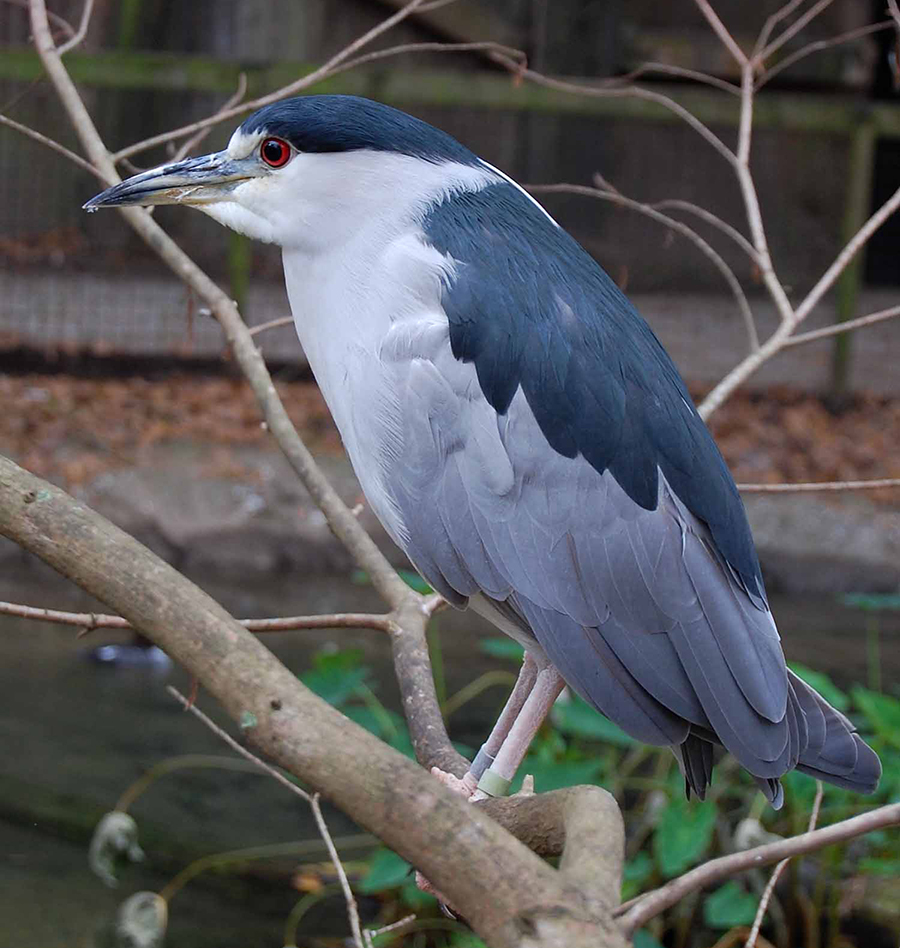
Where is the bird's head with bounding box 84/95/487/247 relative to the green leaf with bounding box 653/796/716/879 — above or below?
above

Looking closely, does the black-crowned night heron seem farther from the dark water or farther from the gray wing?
the dark water

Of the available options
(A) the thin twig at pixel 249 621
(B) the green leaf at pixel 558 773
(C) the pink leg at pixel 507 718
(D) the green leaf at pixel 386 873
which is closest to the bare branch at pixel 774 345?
(C) the pink leg at pixel 507 718

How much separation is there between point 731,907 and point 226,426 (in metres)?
3.57

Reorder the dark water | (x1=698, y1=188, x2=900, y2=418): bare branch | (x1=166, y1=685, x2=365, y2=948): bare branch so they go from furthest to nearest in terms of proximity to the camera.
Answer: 1. the dark water
2. (x1=698, y1=188, x2=900, y2=418): bare branch
3. (x1=166, y1=685, x2=365, y2=948): bare branch

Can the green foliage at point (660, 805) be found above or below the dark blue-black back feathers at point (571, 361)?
below

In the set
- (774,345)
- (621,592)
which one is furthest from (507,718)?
(774,345)

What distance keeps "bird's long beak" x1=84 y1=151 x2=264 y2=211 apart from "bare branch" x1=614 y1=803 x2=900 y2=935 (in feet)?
3.61

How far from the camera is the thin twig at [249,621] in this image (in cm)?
→ 158

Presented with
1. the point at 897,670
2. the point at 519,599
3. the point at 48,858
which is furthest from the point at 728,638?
the point at 897,670

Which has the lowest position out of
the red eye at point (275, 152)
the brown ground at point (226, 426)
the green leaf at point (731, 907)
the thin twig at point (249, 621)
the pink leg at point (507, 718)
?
the green leaf at point (731, 907)

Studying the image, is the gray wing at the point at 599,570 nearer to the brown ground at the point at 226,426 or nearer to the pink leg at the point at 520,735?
the pink leg at the point at 520,735

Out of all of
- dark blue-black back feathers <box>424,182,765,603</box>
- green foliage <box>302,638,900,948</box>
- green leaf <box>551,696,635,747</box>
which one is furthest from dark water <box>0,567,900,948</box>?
dark blue-black back feathers <box>424,182,765,603</box>

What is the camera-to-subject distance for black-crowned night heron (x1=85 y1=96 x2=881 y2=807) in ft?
5.60

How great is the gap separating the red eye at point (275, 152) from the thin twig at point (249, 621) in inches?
23.1
